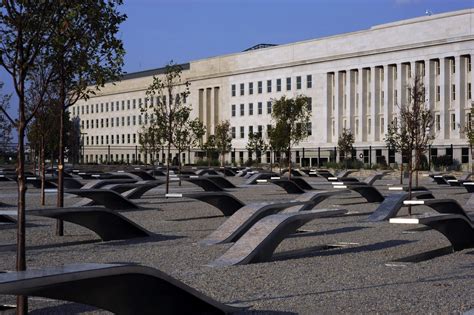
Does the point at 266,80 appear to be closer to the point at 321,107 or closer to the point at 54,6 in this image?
the point at 321,107

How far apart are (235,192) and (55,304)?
83.6 ft

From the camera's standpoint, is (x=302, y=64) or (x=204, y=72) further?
(x=204, y=72)

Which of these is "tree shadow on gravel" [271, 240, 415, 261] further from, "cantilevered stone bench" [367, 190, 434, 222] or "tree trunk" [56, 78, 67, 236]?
"tree trunk" [56, 78, 67, 236]

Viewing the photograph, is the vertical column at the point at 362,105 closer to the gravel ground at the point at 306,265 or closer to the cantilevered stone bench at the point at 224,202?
the cantilevered stone bench at the point at 224,202

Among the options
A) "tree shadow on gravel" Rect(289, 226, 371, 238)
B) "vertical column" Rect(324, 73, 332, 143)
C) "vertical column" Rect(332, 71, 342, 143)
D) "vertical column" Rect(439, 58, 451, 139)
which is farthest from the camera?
"vertical column" Rect(324, 73, 332, 143)

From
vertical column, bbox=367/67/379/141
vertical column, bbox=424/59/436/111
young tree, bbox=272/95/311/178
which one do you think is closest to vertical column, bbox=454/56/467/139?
vertical column, bbox=424/59/436/111

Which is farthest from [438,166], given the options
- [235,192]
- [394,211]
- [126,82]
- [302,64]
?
[126,82]

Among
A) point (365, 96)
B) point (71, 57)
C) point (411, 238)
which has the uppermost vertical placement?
point (365, 96)

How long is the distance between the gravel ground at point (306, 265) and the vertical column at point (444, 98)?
5151 cm

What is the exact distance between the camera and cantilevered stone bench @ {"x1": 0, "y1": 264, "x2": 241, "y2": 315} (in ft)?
19.7

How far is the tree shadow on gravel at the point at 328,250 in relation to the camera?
13.2 meters

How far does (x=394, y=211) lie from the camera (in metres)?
19.5

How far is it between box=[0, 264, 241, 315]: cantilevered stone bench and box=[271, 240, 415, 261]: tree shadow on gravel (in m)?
5.02

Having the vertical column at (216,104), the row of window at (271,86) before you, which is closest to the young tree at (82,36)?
the row of window at (271,86)
